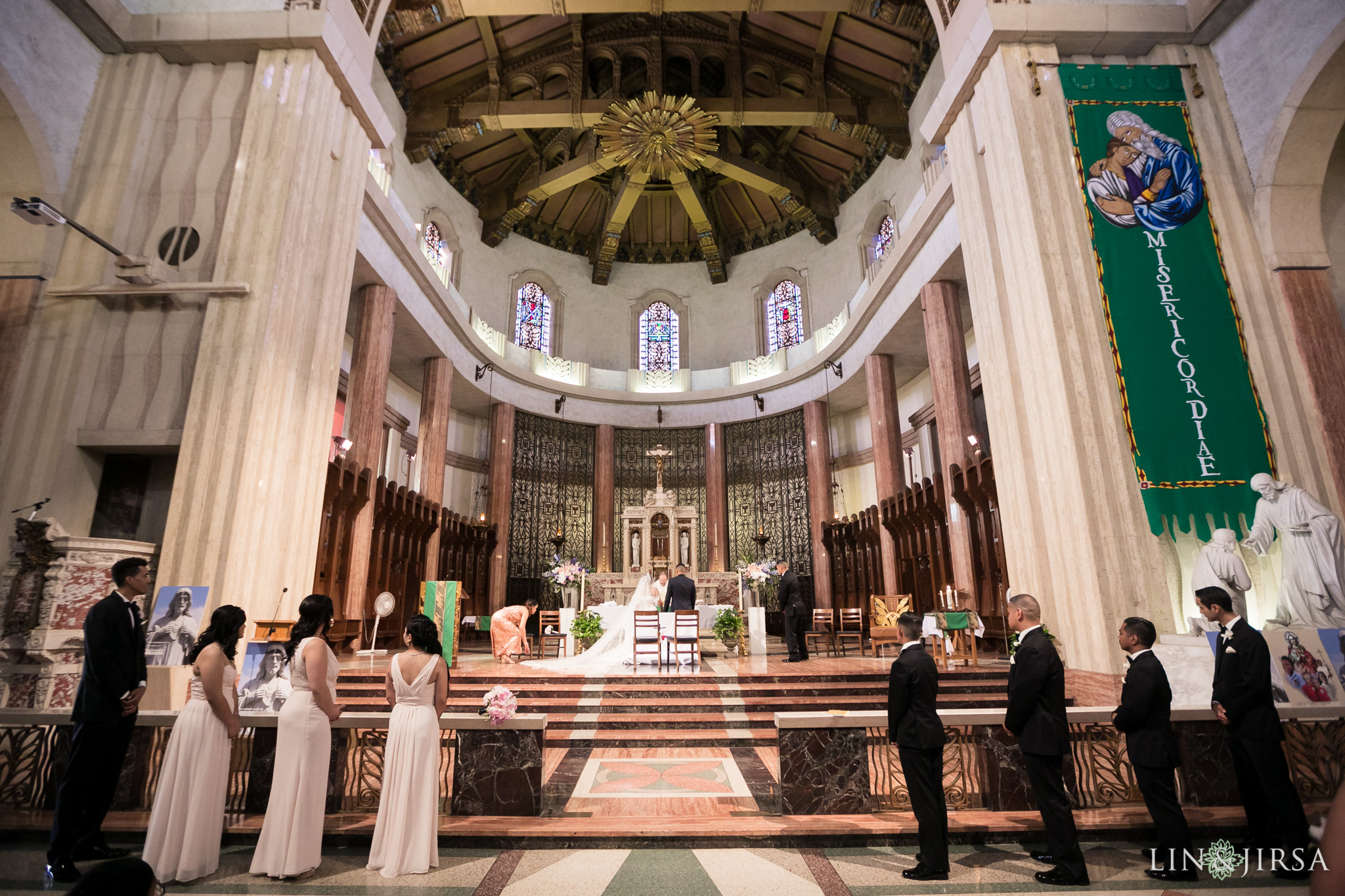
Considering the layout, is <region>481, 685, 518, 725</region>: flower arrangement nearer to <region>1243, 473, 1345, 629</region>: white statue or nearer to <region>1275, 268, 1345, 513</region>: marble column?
<region>1243, 473, 1345, 629</region>: white statue

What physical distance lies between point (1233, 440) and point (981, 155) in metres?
4.16

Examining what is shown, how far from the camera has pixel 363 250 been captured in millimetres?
11055

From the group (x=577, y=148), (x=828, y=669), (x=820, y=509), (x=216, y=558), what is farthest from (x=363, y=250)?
(x=820, y=509)

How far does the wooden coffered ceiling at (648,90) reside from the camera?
13172 mm

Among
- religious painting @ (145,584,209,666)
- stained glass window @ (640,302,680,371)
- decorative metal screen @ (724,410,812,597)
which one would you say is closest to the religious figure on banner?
religious painting @ (145,584,209,666)

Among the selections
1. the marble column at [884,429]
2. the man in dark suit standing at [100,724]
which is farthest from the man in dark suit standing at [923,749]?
the marble column at [884,429]

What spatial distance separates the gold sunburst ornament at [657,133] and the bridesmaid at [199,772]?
43.4 ft

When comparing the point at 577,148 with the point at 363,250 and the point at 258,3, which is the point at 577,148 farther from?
the point at 258,3

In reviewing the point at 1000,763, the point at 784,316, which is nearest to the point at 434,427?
the point at 784,316

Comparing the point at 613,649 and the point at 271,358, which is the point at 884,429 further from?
the point at 271,358

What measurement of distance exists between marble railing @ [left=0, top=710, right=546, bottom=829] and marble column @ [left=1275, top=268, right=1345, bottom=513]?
295 inches

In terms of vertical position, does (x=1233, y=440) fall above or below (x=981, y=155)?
below

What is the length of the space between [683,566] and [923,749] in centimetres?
1050

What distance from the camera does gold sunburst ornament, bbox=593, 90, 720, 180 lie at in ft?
45.7
